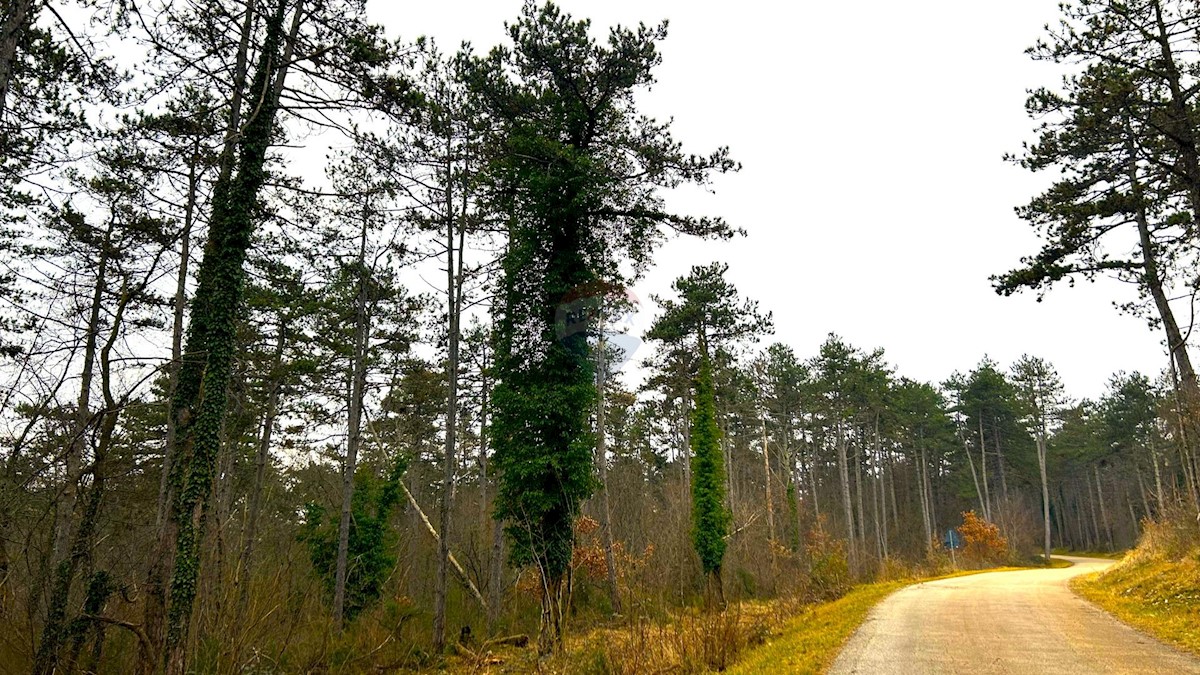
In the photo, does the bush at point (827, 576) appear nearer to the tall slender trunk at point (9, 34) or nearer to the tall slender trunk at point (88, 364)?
the tall slender trunk at point (88, 364)

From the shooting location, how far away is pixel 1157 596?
1273cm

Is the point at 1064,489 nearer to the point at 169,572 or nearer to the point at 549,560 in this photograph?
the point at 549,560

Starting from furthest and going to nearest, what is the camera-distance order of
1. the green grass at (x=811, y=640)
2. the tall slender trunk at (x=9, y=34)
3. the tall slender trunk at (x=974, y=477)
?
the tall slender trunk at (x=974, y=477) → the green grass at (x=811, y=640) → the tall slender trunk at (x=9, y=34)

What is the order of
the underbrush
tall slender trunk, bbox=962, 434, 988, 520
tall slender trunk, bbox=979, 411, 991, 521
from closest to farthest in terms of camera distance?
the underbrush, tall slender trunk, bbox=962, 434, 988, 520, tall slender trunk, bbox=979, 411, 991, 521

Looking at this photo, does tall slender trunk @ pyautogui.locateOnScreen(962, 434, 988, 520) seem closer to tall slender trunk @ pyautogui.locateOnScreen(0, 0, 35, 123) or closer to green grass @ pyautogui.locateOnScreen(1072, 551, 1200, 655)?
green grass @ pyautogui.locateOnScreen(1072, 551, 1200, 655)

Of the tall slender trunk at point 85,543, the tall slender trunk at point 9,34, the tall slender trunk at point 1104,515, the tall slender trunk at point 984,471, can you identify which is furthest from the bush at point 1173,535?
the tall slender trunk at point 1104,515

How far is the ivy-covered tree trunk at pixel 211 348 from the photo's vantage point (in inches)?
292

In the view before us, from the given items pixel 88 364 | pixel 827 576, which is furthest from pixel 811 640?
pixel 88 364

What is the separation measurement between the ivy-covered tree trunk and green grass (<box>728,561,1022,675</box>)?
7.00 m

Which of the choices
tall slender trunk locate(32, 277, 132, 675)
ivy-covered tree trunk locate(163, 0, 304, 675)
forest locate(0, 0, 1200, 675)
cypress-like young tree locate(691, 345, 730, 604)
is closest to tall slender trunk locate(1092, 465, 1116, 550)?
forest locate(0, 0, 1200, 675)

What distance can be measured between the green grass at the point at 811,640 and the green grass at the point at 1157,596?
4553 millimetres

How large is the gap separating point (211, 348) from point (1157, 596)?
18.0 meters

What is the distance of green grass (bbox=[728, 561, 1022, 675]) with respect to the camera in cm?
845

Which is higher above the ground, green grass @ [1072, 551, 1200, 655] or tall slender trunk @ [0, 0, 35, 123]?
tall slender trunk @ [0, 0, 35, 123]
